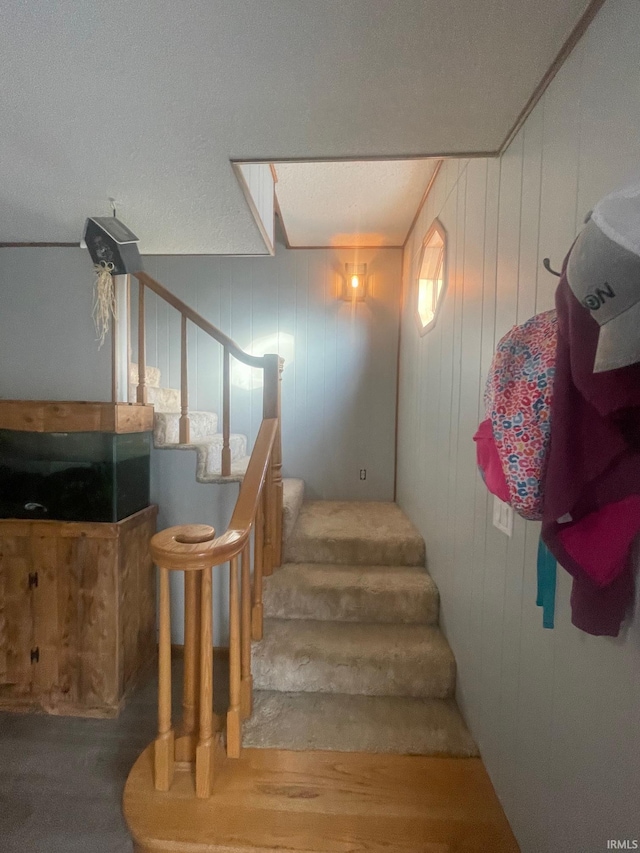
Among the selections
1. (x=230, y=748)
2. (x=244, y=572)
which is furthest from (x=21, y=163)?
(x=230, y=748)

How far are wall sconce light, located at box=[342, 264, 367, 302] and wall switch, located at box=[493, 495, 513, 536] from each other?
7.70 feet

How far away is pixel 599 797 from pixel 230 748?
112cm

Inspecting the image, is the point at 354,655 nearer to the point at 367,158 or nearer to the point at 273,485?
the point at 273,485

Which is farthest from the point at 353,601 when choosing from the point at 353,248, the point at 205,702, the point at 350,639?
the point at 353,248

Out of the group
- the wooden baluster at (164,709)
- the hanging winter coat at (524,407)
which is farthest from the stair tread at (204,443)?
the hanging winter coat at (524,407)

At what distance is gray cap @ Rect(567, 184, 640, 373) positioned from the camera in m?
A: 0.43

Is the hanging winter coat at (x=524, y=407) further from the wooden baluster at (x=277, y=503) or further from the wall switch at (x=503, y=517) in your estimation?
the wooden baluster at (x=277, y=503)

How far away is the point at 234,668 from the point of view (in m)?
1.28

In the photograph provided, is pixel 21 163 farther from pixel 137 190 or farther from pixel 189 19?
pixel 189 19

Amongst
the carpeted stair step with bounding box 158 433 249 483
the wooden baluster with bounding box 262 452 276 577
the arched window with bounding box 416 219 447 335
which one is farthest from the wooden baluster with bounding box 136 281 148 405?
the arched window with bounding box 416 219 447 335

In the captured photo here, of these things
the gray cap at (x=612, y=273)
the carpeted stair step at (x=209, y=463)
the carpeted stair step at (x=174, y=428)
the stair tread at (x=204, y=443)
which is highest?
the gray cap at (x=612, y=273)

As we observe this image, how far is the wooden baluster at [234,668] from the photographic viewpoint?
1.25 metres

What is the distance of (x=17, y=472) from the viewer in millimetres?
1958

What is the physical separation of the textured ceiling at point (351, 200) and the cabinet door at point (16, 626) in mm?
2450
